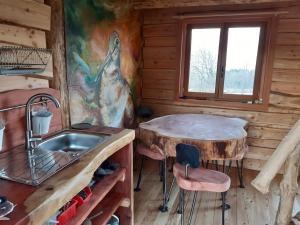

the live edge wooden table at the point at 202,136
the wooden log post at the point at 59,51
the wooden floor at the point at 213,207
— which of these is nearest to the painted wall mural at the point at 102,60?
the wooden log post at the point at 59,51

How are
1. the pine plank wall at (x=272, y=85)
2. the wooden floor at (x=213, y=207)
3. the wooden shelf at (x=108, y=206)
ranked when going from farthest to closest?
the pine plank wall at (x=272, y=85) → the wooden floor at (x=213, y=207) → the wooden shelf at (x=108, y=206)

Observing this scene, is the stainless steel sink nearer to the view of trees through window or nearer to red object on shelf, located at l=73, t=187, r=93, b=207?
red object on shelf, located at l=73, t=187, r=93, b=207

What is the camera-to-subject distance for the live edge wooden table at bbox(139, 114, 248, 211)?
211 centimetres

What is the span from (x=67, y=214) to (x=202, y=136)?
138 cm

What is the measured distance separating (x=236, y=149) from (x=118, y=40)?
179 centimetres

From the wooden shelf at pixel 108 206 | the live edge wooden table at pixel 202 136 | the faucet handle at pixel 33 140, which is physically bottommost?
the wooden shelf at pixel 108 206

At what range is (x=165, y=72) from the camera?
3.54 metres

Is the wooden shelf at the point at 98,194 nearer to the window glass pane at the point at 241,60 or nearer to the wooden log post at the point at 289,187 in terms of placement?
the wooden log post at the point at 289,187

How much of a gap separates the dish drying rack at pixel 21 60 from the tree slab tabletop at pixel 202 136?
1211 millimetres

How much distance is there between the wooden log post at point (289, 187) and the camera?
1.34 m

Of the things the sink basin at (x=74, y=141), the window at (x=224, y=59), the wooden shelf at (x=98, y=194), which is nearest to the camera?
the wooden shelf at (x=98, y=194)

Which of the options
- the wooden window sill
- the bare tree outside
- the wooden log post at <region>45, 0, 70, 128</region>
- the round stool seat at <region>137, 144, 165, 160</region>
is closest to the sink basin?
the wooden log post at <region>45, 0, 70, 128</region>

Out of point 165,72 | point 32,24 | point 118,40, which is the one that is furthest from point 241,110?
point 32,24

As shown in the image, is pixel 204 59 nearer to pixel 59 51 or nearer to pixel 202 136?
pixel 202 136
